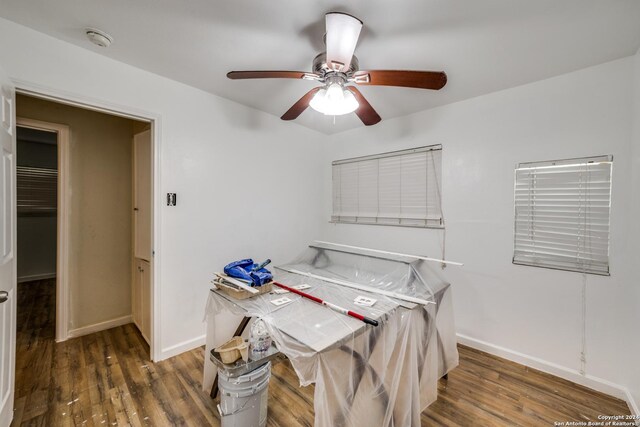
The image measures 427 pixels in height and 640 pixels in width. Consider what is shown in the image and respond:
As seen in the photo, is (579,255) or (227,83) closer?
Answer: (579,255)

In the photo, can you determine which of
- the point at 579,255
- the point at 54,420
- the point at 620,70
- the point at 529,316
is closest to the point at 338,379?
the point at 54,420

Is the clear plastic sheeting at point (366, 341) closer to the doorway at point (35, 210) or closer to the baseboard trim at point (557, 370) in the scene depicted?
the baseboard trim at point (557, 370)

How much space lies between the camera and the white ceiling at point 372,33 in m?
1.43

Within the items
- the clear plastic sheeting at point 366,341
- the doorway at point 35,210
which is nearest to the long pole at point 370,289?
the clear plastic sheeting at point 366,341

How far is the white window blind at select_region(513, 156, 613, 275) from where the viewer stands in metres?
1.96

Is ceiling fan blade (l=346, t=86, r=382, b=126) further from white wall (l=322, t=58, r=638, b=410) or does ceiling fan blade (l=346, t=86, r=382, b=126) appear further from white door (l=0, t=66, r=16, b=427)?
white door (l=0, t=66, r=16, b=427)

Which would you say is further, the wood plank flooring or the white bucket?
the wood plank flooring

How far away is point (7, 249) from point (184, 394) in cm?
144

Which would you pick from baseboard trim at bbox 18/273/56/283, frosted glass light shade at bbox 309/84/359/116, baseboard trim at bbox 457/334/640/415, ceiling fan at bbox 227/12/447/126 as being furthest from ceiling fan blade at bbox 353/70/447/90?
baseboard trim at bbox 18/273/56/283

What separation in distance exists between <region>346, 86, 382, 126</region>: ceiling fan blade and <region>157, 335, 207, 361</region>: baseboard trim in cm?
257

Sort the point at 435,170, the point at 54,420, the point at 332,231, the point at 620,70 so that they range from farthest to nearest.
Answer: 1. the point at 332,231
2. the point at 435,170
3. the point at 620,70
4. the point at 54,420

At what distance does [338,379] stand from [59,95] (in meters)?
2.52

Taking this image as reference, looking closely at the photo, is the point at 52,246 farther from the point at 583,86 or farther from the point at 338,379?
the point at 583,86

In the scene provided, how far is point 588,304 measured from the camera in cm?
201
